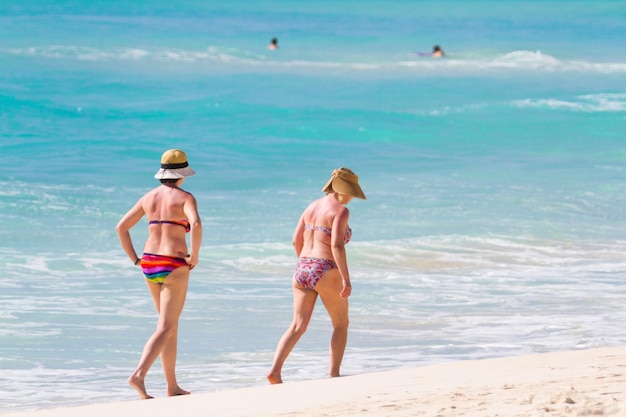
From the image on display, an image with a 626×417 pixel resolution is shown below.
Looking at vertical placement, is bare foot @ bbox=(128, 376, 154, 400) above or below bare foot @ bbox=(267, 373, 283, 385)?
above

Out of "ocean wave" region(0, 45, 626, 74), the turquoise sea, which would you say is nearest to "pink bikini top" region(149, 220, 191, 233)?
the turquoise sea

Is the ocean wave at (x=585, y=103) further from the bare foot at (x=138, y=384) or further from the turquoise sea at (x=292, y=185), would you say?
the bare foot at (x=138, y=384)

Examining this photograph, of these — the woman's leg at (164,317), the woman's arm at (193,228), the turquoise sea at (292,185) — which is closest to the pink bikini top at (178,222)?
the woman's arm at (193,228)

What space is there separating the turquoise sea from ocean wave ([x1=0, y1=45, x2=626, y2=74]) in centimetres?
20

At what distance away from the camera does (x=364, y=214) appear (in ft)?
58.3

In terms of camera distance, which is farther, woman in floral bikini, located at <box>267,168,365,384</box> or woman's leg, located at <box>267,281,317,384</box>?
woman's leg, located at <box>267,281,317,384</box>

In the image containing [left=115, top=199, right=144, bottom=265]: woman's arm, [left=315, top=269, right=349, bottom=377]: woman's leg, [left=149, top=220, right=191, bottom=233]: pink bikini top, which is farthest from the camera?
[left=315, top=269, right=349, bottom=377]: woman's leg

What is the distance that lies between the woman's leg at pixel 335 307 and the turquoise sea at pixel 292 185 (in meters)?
0.88

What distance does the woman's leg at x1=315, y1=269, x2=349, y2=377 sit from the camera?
7.44 m

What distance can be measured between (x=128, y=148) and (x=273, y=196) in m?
8.47

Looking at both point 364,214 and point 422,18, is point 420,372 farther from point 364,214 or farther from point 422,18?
point 422,18

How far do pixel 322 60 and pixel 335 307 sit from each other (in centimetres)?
4112

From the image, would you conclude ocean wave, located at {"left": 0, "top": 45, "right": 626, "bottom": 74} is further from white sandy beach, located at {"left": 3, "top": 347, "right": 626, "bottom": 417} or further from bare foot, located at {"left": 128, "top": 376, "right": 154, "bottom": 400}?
white sandy beach, located at {"left": 3, "top": 347, "right": 626, "bottom": 417}

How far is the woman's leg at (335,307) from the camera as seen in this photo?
7438 millimetres
